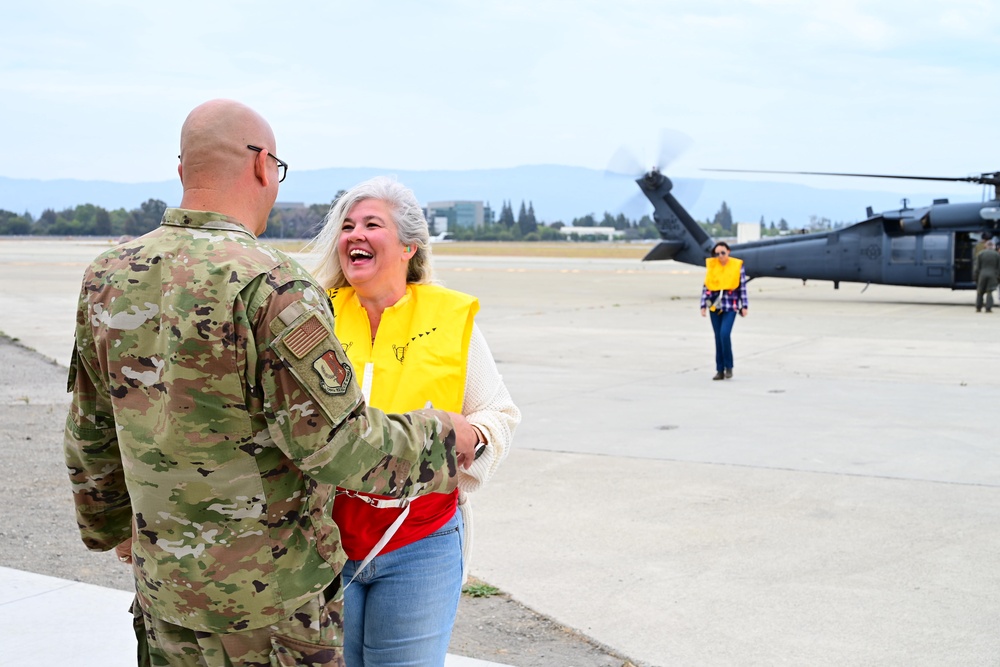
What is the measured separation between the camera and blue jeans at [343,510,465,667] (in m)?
2.56

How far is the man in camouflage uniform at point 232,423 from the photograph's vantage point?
1.99m

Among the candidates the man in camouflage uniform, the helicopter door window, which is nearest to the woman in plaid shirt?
the man in camouflage uniform

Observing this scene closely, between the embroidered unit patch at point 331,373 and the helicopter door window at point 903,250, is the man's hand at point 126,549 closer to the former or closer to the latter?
the embroidered unit patch at point 331,373

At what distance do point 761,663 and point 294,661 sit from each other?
247cm

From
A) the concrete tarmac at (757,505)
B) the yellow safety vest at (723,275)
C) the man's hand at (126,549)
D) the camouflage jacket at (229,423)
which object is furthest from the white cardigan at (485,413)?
the yellow safety vest at (723,275)

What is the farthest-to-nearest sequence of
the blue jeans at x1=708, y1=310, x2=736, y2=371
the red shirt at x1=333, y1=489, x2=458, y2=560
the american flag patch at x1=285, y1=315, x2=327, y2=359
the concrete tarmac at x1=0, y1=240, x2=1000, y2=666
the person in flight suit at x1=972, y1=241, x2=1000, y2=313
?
the person in flight suit at x1=972, y1=241, x2=1000, y2=313 → the blue jeans at x1=708, y1=310, x2=736, y2=371 → the concrete tarmac at x1=0, y1=240, x2=1000, y2=666 → the red shirt at x1=333, y1=489, x2=458, y2=560 → the american flag patch at x1=285, y1=315, x2=327, y2=359

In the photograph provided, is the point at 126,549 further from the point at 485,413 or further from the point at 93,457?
the point at 485,413

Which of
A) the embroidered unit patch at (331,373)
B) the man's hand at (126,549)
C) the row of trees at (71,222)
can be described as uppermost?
the row of trees at (71,222)

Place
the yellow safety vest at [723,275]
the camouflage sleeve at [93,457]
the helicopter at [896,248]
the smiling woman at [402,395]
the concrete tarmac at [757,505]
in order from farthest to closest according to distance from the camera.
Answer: the helicopter at [896,248]
the yellow safety vest at [723,275]
the concrete tarmac at [757,505]
the smiling woman at [402,395]
the camouflage sleeve at [93,457]

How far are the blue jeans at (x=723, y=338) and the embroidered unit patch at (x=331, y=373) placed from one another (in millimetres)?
10222

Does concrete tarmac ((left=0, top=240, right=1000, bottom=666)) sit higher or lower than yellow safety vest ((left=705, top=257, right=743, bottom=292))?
lower

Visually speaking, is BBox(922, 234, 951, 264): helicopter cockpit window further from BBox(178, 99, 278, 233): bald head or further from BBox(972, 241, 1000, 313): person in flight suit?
BBox(178, 99, 278, 233): bald head

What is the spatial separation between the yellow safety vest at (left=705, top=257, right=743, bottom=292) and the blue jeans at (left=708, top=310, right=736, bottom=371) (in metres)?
0.32

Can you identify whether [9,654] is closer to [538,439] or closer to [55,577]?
[55,577]
